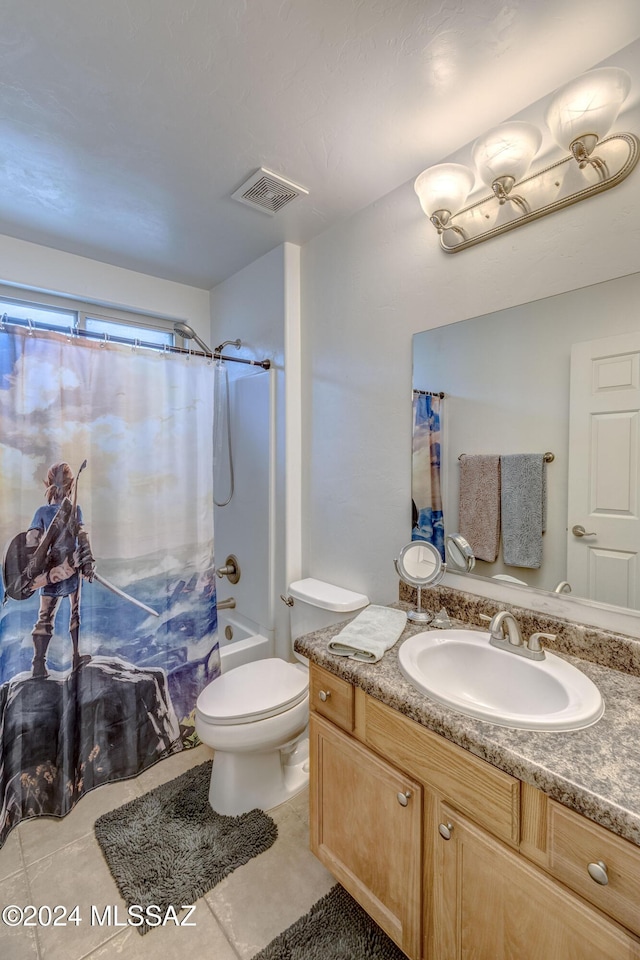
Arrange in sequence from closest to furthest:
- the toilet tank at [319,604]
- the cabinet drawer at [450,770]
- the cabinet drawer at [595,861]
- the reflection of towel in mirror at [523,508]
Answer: the cabinet drawer at [595,861] → the cabinet drawer at [450,770] → the reflection of towel in mirror at [523,508] → the toilet tank at [319,604]

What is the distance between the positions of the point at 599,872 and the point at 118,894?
4.51 feet

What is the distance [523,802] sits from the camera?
0.76 meters

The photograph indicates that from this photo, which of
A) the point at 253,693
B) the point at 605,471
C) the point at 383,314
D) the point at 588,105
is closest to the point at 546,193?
the point at 588,105

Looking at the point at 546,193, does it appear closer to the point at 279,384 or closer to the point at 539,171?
the point at 539,171

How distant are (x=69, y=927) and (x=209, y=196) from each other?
97.3 inches

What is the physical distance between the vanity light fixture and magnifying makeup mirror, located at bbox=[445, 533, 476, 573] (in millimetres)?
982

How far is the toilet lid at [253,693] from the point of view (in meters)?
1.51

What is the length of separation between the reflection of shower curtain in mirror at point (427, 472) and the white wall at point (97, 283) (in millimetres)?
1767

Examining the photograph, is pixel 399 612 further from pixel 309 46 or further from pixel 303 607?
pixel 309 46

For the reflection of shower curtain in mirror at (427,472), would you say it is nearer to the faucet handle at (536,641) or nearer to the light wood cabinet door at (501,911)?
the faucet handle at (536,641)

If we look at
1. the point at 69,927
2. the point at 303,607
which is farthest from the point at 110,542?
the point at 69,927

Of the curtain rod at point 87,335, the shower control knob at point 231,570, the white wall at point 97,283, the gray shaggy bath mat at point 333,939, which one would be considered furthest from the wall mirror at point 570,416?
the white wall at point 97,283

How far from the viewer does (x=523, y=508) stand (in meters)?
1.28

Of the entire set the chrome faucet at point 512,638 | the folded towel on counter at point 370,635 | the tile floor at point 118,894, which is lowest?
the tile floor at point 118,894
